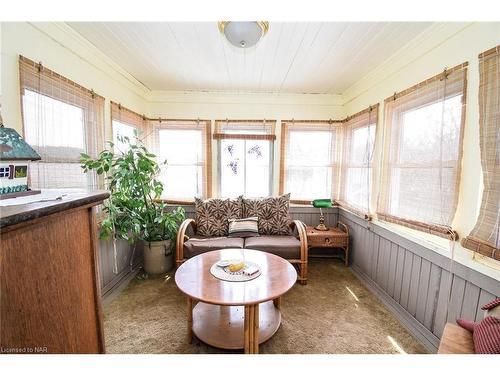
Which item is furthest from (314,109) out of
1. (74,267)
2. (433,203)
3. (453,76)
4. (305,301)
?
(74,267)

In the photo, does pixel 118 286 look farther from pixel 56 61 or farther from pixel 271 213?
pixel 56 61

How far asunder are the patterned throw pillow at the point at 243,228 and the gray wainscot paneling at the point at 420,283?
1319 millimetres

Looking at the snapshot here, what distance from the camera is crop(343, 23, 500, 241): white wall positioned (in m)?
1.38

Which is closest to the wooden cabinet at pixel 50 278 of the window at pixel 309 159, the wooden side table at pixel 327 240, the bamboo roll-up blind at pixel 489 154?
the bamboo roll-up blind at pixel 489 154

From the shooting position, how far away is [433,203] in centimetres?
168

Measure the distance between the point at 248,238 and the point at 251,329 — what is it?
134 cm

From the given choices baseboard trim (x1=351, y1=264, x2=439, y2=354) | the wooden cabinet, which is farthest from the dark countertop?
baseboard trim (x1=351, y1=264, x2=439, y2=354)

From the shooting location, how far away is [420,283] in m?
1.77

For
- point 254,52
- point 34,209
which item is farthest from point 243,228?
point 34,209

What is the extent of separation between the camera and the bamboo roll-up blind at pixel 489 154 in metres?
1.24

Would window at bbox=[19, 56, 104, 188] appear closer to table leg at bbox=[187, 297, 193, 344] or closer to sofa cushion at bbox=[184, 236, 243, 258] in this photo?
sofa cushion at bbox=[184, 236, 243, 258]

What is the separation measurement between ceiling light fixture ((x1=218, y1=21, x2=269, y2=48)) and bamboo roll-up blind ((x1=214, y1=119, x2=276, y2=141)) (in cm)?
175
